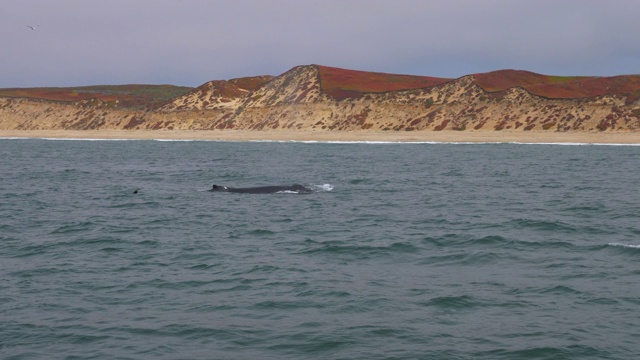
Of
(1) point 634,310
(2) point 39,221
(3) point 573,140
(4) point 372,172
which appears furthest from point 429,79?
(1) point 634,310

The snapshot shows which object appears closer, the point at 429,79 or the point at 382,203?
the point at 382,203

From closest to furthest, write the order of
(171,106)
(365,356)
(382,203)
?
(365,356), (382,203), (171,106)

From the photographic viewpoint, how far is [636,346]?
40.5 feet

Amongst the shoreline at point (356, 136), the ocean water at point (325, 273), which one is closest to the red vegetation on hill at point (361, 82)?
the shoreline at point (356, 136)

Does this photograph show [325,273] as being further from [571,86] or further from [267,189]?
[571,86]

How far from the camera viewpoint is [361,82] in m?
119

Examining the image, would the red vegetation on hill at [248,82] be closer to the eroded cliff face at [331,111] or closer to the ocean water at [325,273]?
the eroded cliff face at [331,111]

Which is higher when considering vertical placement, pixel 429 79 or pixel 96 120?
pixel 429 79

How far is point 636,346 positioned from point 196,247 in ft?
38.4

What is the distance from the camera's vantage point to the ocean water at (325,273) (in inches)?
504

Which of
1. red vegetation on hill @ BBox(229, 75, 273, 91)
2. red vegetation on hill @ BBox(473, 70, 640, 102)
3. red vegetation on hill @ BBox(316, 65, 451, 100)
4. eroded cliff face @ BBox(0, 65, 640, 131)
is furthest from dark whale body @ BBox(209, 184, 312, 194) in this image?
red vegetation on hill @ BBox(229, 75, 273, 91)

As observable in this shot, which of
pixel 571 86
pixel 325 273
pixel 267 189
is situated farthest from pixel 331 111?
pixel 325 273

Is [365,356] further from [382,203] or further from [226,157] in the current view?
[226,157]

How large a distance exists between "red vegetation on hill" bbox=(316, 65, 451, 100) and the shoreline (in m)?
14.1
